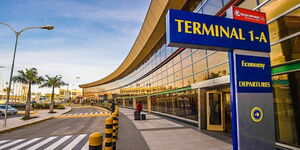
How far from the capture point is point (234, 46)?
4.54 m

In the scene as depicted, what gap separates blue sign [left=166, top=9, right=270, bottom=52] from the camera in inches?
163

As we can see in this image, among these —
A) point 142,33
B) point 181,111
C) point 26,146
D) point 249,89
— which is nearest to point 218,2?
point 249,89

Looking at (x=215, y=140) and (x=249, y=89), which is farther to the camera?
(x=215, y=140)

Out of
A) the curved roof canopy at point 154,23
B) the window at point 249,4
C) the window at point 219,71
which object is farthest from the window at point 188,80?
the window at point 249,4

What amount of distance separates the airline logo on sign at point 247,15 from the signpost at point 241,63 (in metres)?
0.11

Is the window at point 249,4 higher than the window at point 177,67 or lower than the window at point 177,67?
higher

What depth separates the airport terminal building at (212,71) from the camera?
19.1 feet

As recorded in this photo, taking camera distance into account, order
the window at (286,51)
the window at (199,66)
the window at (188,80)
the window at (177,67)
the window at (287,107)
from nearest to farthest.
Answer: the window at (287,107) < the window at (286,51) < the window at (199,66) < the window at (188,80) < the window at (177,67)

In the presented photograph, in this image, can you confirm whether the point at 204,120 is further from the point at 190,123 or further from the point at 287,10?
the point at 287,10

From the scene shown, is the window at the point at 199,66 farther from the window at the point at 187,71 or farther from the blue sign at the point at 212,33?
the blue sign at the point at 212,33

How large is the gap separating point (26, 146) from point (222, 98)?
10.9 meters

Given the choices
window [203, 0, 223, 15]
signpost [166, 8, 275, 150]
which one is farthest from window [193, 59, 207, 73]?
signpost [166, 8, 275, 150]

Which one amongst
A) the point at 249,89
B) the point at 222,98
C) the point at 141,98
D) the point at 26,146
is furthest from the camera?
the point at 141,98

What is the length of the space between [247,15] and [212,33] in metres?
1.58
